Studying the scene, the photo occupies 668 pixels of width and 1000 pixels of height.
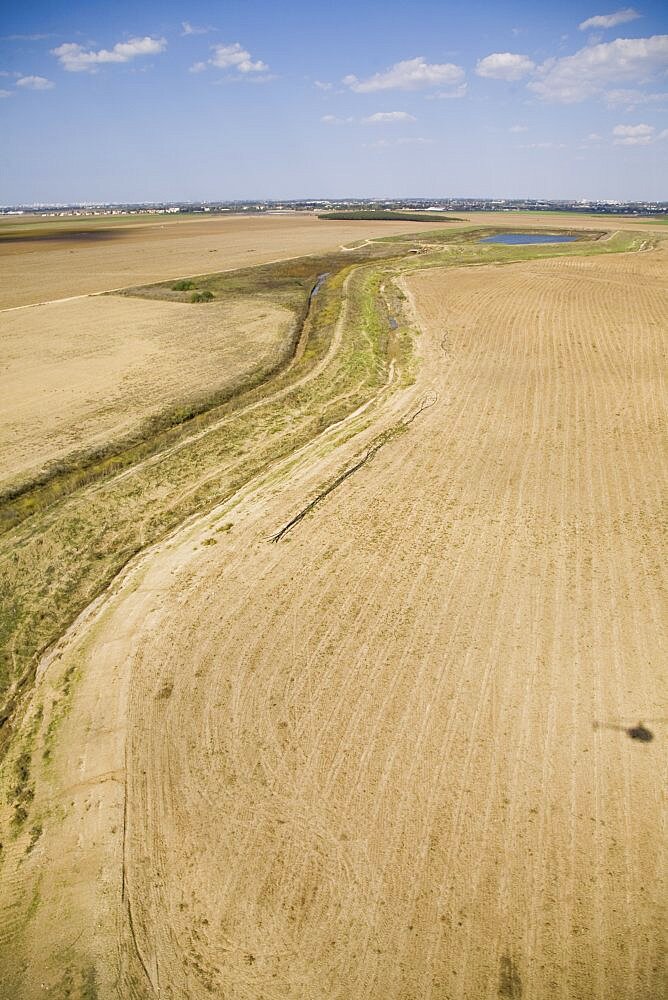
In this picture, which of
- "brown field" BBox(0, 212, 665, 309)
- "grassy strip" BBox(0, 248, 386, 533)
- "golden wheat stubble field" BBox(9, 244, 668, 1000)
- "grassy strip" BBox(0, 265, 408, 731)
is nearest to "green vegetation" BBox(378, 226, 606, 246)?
"brown field" BBox(0, 212, 665, 309)

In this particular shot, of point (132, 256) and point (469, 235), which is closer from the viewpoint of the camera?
point (132, 256)

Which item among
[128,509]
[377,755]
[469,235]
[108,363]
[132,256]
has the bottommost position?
[377,755]

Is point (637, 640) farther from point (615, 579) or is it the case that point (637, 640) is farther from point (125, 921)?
point (125, 921)

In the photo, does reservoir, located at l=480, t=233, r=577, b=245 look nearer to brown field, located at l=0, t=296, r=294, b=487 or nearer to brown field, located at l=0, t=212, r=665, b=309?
brown field, located at l=0, t=212, r=665, b=309

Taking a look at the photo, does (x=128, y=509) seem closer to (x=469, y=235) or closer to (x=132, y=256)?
(x=132, y=256)

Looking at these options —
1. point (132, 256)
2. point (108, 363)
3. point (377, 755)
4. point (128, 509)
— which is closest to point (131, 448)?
point (128, 509)
